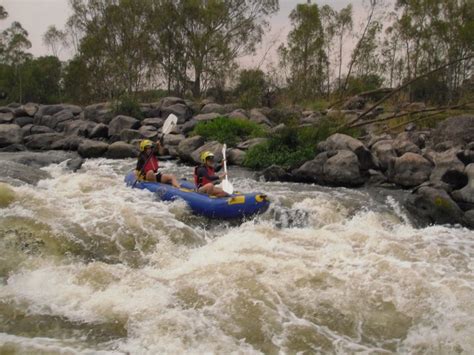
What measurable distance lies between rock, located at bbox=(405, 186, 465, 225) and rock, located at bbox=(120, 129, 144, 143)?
968 centimetres

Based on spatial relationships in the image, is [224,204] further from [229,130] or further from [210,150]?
[229,130]

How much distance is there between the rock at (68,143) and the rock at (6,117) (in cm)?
505

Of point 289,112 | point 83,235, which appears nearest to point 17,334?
point 83,235

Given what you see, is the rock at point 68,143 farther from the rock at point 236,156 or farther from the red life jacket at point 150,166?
the red life jacket at point 150,166

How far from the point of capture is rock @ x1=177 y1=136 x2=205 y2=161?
41.9 ft

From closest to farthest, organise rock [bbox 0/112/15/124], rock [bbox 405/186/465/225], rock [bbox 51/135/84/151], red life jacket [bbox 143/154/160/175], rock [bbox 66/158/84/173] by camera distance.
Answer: rock [bbox 405/186/465/225] → red life jacket [bbox 143/154/160/175] → rock [bbox 66/158/84/173] → rock [bbox 51/135/84/151] → rock [bbox 0/112/15/124]

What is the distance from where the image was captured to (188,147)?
12.9m

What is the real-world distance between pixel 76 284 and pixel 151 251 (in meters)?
1.28

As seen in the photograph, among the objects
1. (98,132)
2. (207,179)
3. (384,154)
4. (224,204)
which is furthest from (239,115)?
(224,204)

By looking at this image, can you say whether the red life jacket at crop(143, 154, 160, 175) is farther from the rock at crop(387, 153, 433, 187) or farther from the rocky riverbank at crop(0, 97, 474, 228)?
the rock at crop(387, 153, 433, 187)

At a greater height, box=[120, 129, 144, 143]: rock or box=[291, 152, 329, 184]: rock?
box=[120, 129, 144, 143]: rock

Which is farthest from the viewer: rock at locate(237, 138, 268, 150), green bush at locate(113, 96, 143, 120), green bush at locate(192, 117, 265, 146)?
green bush at locate(113, 96, 143, 120)

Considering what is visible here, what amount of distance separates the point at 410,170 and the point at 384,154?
40.9 inches

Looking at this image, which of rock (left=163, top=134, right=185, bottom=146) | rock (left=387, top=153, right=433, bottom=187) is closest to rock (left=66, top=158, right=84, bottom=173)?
rock (left=163, top=134, right=185, bottom=146)
